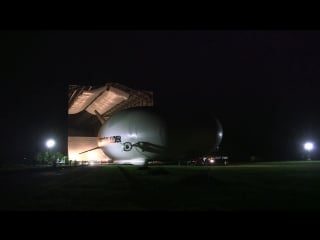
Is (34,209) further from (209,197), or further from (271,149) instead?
(271,149)

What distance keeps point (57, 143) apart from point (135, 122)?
21782mm

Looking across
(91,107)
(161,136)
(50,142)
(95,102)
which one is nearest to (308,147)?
(161,136)

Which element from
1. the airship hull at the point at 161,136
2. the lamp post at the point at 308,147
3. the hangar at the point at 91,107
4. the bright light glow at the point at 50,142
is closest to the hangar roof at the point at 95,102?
the hangar at the point at 91,107

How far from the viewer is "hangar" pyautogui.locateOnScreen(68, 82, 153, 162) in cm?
6581

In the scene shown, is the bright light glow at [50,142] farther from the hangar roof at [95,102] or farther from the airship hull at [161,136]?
the airship hull at [161,136]

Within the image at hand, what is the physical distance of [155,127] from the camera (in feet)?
150

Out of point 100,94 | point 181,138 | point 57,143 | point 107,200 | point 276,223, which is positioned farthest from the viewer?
point 100,94

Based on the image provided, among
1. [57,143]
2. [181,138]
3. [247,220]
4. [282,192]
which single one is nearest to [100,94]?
[57,143]

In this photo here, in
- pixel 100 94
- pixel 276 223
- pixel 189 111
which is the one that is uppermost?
pixel 100 94

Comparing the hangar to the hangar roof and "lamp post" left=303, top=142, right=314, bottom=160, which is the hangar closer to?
the hangar roof

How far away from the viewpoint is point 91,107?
258 ft

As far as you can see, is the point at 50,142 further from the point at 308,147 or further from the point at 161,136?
the point at 308,147

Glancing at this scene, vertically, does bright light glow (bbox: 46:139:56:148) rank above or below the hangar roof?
below

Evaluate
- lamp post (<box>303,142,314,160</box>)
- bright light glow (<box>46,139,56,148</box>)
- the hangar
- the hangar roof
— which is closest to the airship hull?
the hangar roof
